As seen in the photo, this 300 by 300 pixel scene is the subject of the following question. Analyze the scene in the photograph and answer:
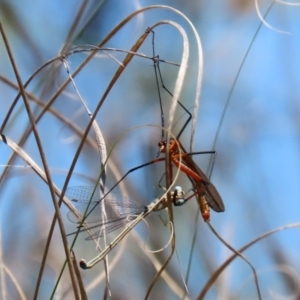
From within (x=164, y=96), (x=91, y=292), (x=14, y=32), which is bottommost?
(x=91, y=292)

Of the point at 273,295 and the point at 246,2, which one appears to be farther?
the point at 246,2

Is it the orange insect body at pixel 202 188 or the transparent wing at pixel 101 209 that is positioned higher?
the orange insect body at pixel 202 188

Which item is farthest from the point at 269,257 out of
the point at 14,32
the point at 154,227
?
the point at 14,32

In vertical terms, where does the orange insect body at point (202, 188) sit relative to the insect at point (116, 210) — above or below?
above

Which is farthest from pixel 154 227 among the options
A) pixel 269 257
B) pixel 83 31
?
pixel 83 31

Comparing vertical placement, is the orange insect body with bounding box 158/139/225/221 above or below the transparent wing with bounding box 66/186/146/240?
above

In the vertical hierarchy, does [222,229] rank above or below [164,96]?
below

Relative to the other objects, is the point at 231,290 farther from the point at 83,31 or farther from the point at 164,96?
the point at 83,31

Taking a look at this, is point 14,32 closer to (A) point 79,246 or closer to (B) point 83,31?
(B) point 83,31

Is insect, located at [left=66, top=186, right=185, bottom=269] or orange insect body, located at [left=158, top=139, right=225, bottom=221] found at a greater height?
orange insect body, located at [left=158, top=139, right=225, bottom=221]
